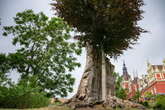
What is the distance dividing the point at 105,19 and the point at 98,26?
0.68 metres

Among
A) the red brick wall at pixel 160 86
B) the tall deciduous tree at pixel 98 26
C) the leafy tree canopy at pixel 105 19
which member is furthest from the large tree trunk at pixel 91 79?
the red brick wall at pixel 160 86

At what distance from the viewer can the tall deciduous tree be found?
834 centimetres

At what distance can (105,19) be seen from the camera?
8492mm

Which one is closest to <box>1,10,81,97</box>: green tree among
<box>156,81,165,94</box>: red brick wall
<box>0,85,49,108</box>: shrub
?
<box>0,85,49,108</box>: shrub

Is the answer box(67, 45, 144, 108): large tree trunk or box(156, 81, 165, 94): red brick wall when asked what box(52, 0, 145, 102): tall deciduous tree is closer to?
box(67, 45, 144, 108): large tree trunk

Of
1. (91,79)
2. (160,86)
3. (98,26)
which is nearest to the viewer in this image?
(98,26)

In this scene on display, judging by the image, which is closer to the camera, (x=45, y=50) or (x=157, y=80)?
(x=45, y=50)

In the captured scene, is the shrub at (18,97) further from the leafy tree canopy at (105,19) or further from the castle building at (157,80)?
the castle building at (157,80)

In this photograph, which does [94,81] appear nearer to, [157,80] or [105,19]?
[105,19]

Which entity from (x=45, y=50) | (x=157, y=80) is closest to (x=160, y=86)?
(x=157, y=80)

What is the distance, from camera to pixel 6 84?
9.21 meters

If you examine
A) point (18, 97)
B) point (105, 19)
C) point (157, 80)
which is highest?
point (105, 19)

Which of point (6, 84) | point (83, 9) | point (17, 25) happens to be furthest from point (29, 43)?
point (83, 9)

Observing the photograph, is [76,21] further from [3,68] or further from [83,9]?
[3,68]
